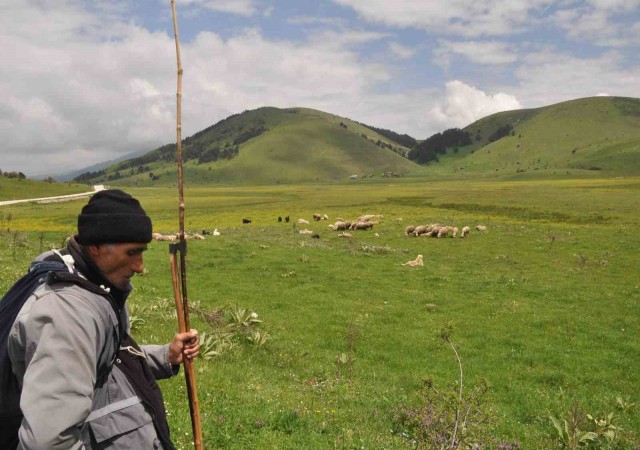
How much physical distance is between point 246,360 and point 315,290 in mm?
11188

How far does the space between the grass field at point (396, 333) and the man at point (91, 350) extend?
4465 mm

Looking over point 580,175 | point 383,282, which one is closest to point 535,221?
point 383,282

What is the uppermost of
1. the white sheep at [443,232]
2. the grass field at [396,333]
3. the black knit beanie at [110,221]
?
the black knit beanie at [110,221]

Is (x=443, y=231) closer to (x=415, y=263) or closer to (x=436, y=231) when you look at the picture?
(x=436, y=231)

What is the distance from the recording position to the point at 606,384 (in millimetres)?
→ 13766

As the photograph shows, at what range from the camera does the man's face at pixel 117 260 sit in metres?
3.55

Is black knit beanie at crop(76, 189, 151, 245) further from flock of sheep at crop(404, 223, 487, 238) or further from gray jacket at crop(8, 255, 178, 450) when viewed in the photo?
flock of sheep at crop(404, 223, 487, 238)

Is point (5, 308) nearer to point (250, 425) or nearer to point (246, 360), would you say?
point (250, 425)

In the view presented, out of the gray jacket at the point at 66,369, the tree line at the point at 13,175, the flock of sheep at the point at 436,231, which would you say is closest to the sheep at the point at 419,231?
the flock of sheep at the point at 436,231

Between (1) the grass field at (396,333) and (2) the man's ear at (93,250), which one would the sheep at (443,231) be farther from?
A: (2) the man's ear at (93,250)

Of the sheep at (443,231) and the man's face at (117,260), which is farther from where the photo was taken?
the sheep at (443,231)

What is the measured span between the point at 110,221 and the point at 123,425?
1617 millimetres

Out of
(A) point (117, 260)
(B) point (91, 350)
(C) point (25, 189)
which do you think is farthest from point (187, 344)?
(C) point (25, 189)

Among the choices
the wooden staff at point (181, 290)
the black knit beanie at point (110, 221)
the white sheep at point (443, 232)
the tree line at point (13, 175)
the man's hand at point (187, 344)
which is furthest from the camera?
the tree line at point (13, 175)
